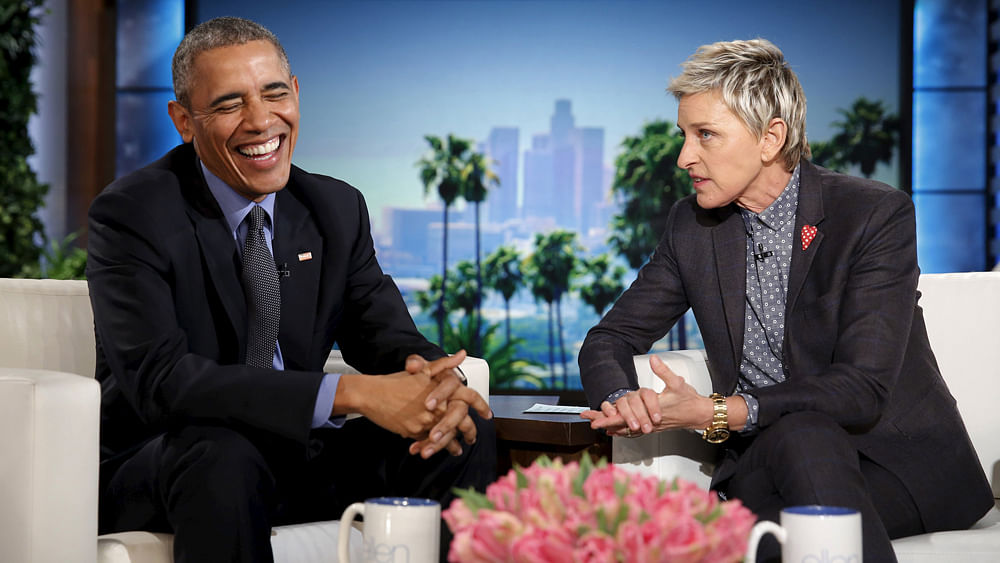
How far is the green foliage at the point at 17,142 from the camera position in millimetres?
5332

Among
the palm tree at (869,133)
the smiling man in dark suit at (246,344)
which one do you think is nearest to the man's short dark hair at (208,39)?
the smiling man in dark suit at (246,344)

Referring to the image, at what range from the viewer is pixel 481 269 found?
609cm

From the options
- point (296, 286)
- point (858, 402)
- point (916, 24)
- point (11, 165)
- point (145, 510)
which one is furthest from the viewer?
point (916, 24)

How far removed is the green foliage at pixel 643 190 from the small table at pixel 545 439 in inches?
151

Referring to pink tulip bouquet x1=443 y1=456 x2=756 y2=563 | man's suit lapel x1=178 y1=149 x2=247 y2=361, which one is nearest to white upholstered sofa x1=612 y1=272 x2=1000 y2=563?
man's suit lapel x1=178 y1=149 x2=247 y2=361

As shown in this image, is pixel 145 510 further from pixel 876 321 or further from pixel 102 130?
pixel 102 130

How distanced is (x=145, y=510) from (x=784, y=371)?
1272 millimetres

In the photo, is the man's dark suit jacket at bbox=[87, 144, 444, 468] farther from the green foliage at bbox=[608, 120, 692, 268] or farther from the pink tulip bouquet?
the green foliage at bbox=[608, 120, 692, 268]

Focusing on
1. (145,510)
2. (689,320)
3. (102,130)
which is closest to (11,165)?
(102,130)

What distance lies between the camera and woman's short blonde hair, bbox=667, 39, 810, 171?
6.61ft

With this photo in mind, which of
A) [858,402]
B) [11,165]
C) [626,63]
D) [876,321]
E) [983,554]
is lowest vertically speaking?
[983,554]

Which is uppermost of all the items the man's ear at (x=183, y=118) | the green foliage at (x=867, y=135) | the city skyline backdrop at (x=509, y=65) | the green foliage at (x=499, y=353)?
the city skyline backdrop at (x=509, y=65)

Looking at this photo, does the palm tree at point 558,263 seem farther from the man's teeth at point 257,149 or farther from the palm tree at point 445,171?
the man's teeth at point 257,149

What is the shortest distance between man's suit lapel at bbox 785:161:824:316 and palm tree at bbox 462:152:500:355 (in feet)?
13.4
